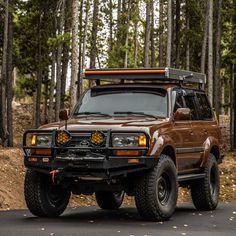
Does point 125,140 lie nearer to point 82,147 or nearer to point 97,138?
point 97,138

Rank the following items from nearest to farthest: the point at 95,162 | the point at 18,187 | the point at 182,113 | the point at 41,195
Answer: the point at 95,162
the point at 41,195
the point at 182,113
the point at 18,187

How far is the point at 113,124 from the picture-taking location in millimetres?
10008

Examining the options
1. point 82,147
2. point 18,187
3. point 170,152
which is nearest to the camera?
A: point 82,147

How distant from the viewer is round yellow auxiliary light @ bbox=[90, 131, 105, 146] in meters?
9.71

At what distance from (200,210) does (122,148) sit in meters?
3.74

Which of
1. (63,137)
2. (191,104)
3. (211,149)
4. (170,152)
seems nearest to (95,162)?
(63,137)

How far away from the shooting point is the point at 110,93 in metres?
11.6

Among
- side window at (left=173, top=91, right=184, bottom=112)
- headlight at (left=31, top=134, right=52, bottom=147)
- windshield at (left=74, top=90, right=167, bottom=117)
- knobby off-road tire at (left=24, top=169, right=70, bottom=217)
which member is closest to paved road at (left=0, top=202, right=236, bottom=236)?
knobby off-road tire at (left=24, top=169, right=70, bottom=217)

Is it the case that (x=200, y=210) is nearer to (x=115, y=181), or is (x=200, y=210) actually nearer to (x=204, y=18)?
(x=115, y=181)

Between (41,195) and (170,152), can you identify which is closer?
(41,195)

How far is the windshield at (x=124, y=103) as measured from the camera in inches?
436

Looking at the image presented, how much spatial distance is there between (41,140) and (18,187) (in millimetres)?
6188

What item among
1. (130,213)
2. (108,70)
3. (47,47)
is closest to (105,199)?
(130,213)

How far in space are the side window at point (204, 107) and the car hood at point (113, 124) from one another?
7.50 feet
